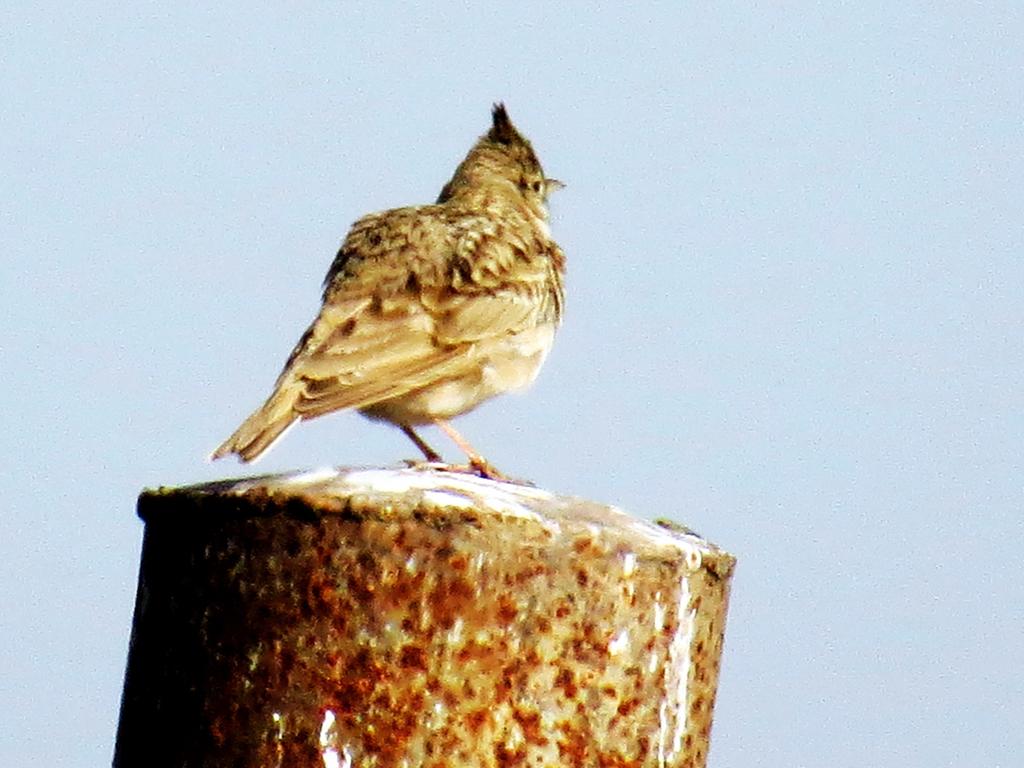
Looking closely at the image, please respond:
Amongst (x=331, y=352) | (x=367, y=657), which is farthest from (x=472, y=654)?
(x=331, y=352)

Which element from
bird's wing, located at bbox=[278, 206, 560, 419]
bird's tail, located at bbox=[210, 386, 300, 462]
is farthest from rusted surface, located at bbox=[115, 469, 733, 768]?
bird's wing, located at bbox=[278, 206, 560, 419]

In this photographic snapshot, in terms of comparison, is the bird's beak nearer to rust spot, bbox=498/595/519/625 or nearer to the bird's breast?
the bird's breast

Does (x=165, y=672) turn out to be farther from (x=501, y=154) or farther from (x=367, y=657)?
(x=501, y=154)

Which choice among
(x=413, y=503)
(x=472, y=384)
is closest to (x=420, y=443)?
(x=472, y=384)

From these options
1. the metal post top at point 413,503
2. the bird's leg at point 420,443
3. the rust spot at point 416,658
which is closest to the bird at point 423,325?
Result: the bird's leg at point 420,443

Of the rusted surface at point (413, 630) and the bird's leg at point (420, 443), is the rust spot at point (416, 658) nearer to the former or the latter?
the rusted surface at point (413, 630)

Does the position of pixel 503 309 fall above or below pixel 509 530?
above

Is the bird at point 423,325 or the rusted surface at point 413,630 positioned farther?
the bird at point 423,325
